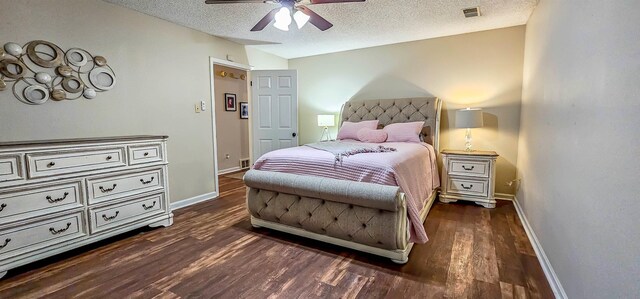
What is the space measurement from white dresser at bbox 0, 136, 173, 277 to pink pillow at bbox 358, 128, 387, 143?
7.97 feet

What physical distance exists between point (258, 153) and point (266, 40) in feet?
5.92

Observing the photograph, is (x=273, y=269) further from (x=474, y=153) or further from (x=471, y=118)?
(x=471, y=118)

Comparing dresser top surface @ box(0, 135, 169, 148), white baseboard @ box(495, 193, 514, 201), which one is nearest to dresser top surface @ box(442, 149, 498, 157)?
white baseboard @ box(495, 193, 514, 201)

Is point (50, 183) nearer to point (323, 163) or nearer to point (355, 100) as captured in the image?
point (323, 163)

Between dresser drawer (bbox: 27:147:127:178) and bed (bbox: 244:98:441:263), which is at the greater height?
dresser drawer (bbox: 27:147:127:178)

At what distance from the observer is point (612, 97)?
1.21 meters

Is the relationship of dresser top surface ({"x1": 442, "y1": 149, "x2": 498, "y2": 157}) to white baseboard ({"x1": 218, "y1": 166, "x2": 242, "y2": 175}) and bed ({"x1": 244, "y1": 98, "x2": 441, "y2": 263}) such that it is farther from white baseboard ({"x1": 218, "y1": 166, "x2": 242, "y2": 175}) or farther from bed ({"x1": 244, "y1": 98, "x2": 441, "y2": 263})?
white baseboard ({"x1": 218, "y1": 166, "x2": 242, "y2": 175})

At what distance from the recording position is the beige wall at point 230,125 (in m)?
5.77

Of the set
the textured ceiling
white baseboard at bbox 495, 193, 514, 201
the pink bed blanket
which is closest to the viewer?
the pink bed blanket

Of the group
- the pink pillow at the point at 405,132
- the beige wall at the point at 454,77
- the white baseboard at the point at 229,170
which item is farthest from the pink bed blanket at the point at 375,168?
the white baseboard at the point at 229,170

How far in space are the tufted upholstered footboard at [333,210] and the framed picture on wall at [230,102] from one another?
354 cm

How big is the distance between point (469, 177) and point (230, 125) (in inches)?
184

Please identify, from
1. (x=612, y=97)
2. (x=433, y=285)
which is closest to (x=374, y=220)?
(x=433, y=285)

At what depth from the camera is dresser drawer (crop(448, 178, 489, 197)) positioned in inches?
137
